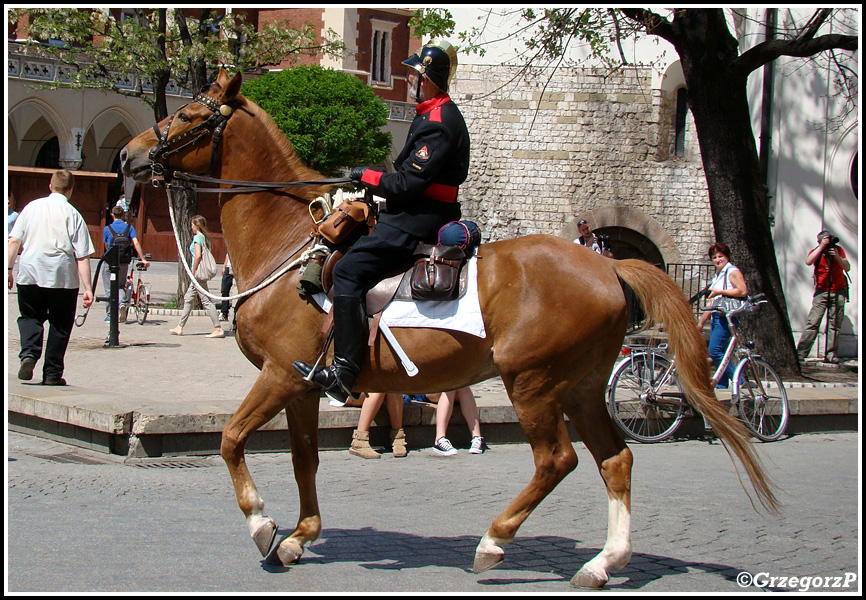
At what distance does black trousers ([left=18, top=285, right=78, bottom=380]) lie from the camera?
9305 millimetres

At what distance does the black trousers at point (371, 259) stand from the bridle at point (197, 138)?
3.85 feet

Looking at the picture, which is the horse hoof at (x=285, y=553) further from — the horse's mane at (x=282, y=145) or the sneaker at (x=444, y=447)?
the sneaker at (x=444, y=447)

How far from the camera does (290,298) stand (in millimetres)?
5371

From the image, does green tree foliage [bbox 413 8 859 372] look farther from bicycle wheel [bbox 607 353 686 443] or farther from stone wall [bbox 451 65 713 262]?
stone wall [bbox 451 65 713 262]

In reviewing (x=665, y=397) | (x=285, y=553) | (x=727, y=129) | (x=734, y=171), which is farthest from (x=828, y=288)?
(x=285, y=553)

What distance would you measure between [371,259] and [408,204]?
386 mm

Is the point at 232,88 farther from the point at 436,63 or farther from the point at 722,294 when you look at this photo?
the point at 722,294

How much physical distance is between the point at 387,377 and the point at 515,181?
68.7 ft

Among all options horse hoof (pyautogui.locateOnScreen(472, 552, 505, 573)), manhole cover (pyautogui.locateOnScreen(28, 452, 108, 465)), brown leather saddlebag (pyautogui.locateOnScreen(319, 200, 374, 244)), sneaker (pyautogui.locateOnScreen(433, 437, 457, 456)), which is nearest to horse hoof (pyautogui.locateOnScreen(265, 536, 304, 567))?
horse hoof (pyautogui.locateOnScreen(472, 552, 505, 573))

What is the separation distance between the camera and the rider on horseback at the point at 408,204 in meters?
5.13

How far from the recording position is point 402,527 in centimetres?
609

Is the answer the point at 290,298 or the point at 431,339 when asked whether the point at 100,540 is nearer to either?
the point at 290,298

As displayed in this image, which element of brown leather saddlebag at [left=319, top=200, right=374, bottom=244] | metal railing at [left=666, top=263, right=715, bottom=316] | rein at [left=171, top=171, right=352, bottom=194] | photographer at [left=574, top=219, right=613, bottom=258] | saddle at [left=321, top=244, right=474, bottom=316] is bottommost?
metal railing at [left=666, top=263, right=715, bottom=316]

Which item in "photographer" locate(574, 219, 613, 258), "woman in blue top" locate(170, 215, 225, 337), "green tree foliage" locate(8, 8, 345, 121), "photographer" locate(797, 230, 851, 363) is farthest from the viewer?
"green tree foliage" locate(8, 8, 345, 121)
